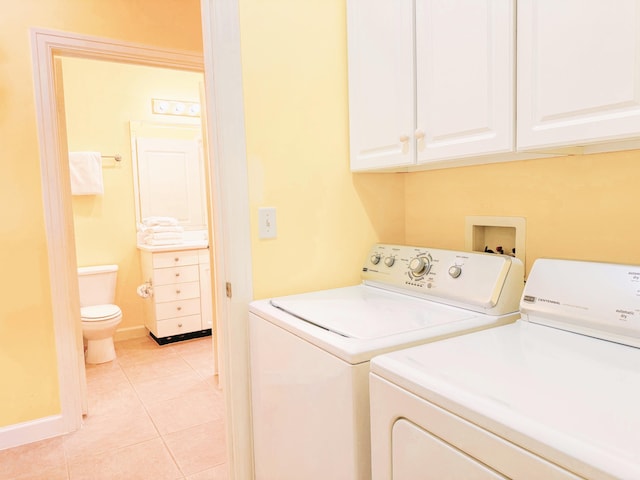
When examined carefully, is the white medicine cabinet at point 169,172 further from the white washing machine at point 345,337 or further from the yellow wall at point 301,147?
the white washing machine at point 345,337

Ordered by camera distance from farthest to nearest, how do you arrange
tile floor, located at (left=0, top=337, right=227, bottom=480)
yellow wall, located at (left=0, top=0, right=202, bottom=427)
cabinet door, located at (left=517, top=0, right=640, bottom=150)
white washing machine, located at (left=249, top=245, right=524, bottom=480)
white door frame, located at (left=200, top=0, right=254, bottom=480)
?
yellow wall, located at (left=0, top=0, right=202, bottom=427) < tile floor, located at (left=0, top=337, right=227, bottom=480) < white door frame, located at (left=200, top=0, right=254, bottom=480) < white washing machine, located at (left=249, top=245, right=524, bottom=480) < cabinet door, located at (left=517, top=0, right=640, bottom=150)

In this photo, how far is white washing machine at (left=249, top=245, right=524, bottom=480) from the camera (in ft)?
3.28

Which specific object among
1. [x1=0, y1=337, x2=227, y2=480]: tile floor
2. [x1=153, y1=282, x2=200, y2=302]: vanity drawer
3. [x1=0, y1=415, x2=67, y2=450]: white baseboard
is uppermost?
[x1=153, y1=282, x2=200, y2=302]: vanity drawer

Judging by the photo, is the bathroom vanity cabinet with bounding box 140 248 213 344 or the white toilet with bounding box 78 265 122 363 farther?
the bathroom vanity cabinet with bounding box 140 248 213 344

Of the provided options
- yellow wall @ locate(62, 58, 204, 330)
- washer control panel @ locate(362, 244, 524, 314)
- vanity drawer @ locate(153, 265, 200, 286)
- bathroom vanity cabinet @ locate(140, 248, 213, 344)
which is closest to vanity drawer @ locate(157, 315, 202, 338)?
bathroom vanity cabinet @ locate(140, 248, 213, 344)

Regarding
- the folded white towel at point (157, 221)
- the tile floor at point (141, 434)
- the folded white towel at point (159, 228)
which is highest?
the folded white towel at point (157, 221)

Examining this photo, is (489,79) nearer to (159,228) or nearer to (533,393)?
(533,393)

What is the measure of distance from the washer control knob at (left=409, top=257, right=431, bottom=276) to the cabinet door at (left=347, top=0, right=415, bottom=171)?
13.3 inches

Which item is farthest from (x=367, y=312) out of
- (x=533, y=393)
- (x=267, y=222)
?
(x=533, y=393)

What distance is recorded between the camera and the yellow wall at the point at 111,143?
3.71 meters

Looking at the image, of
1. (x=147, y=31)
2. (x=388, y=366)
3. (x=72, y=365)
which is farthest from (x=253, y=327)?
(x=147, y=31)

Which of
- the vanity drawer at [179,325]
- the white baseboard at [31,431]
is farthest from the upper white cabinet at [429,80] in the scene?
the vanity drawer at [179,325]

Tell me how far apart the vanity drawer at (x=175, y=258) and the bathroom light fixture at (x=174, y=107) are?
138cm

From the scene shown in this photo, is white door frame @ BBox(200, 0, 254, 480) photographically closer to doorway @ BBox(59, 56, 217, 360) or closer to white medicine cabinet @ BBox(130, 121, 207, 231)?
doorway @ BBox(59, 56, 217, 360)
